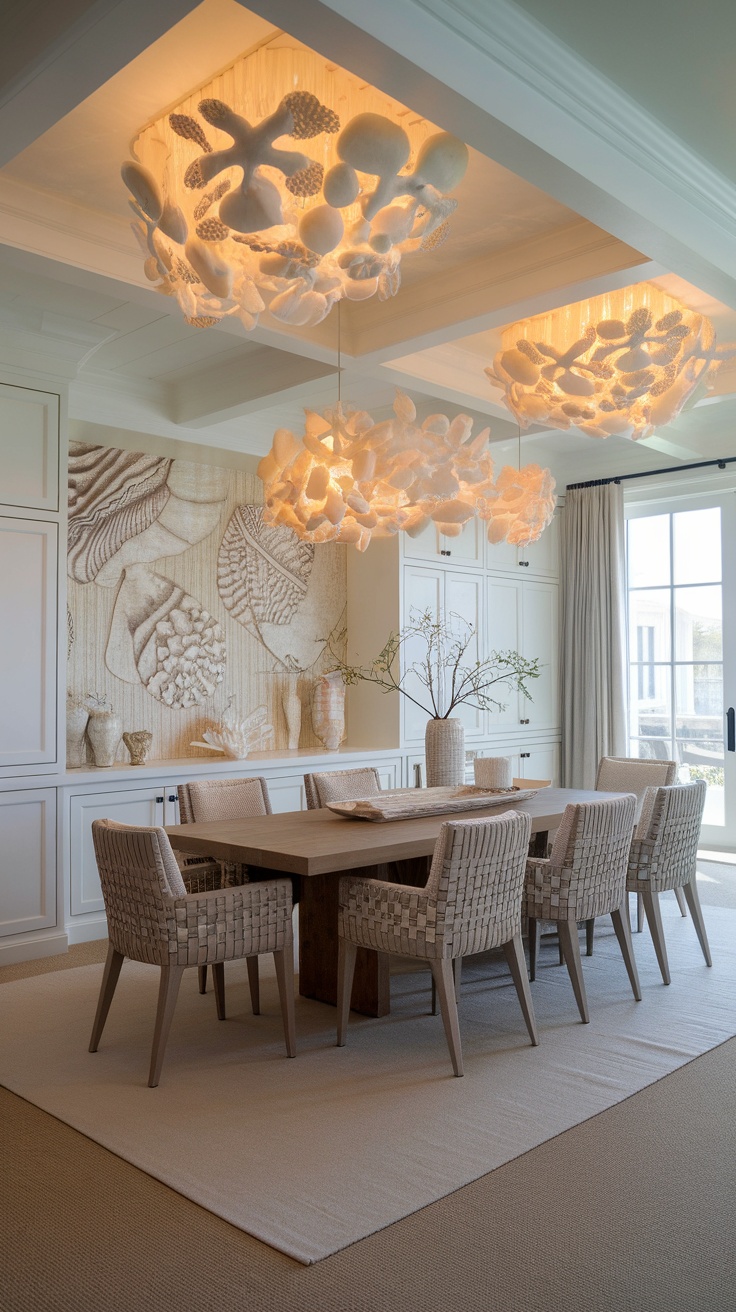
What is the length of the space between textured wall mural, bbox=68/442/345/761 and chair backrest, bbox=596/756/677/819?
6.33 ft

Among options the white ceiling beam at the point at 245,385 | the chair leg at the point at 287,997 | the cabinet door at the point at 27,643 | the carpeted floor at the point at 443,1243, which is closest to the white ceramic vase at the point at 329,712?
the white ceiling beam at the point at 245,385

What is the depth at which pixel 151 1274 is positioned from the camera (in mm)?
1947

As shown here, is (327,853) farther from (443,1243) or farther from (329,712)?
(329,712)

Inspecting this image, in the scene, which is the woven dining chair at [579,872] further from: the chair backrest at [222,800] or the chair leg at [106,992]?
the chair leg at [106,992]

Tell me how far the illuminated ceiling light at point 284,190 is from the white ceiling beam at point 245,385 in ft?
5.55

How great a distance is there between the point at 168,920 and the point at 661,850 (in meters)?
1.97

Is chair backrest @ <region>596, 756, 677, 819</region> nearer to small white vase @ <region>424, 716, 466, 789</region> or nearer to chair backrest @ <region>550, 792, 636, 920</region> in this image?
small white vase @ <region>424, 716, 466, 789</region>

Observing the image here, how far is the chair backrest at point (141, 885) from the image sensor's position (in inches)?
114

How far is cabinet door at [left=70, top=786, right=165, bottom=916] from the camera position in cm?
450

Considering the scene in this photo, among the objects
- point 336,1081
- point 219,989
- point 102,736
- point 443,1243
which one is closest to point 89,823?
point 102,736

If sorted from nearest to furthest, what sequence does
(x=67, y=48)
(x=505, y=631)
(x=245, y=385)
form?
(x=67, y=48)
(x=245, y=385)
(x=505, y=631)

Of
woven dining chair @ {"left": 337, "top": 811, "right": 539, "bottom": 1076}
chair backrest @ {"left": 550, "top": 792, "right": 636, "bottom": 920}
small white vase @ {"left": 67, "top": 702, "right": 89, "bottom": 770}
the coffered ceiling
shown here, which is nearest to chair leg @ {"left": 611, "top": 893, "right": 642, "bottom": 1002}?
chair backrest @ {"left": 550, "top": 792, "right": 636, "bottom": 920}

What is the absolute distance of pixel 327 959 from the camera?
12.1ft

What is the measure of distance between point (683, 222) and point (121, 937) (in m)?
2.80
